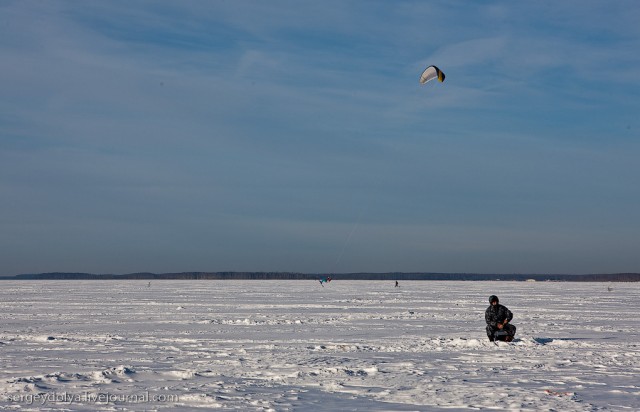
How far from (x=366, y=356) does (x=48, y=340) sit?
246 inches

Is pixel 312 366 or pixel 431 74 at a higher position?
pixel 431 74

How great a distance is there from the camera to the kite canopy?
20.7m

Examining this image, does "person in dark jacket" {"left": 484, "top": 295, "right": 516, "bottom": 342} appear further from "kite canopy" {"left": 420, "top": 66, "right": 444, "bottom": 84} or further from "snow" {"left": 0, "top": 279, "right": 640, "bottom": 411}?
→ "kite canopy" {"left": 420, "top": 66, "right": 444, "bottom": 84}

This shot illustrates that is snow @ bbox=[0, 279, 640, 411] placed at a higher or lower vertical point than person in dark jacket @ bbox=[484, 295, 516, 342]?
lower

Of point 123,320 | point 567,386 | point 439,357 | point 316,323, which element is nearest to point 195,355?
point 439,357

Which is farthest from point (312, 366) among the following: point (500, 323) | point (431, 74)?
point (431, 74)

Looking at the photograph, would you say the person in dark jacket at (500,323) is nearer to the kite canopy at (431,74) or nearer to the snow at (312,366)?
the snow at (312,366)

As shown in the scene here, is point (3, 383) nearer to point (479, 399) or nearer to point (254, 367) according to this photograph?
point (254, 367)

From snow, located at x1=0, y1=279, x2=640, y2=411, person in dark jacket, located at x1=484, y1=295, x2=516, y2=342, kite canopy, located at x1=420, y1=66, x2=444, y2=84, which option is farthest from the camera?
kite canopy, located at x1=420, y1=66, x2=444, y2=84

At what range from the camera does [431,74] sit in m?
21.2

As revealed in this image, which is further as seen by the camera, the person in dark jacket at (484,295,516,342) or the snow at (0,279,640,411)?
the person in dark jacket at (484,295,516,342)

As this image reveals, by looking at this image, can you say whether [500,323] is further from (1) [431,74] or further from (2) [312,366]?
(1) [431,74]

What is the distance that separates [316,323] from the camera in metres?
18.1

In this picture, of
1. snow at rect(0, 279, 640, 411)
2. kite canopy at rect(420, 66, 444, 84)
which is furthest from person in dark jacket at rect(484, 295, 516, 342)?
kite canopy at rect(420, 66, 444, 84)
